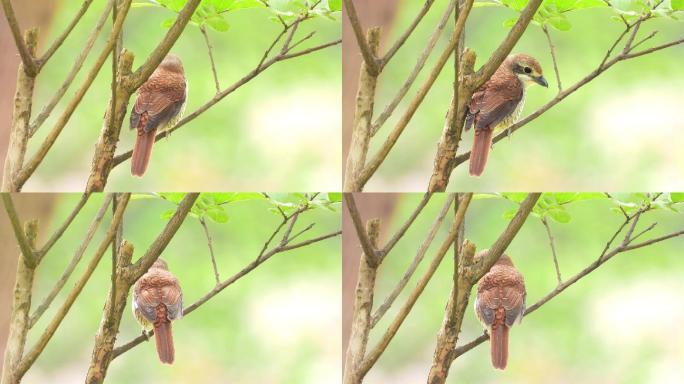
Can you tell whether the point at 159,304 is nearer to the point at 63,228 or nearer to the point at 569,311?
the point at 63,228

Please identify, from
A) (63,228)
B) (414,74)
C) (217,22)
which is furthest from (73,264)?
(414,74)

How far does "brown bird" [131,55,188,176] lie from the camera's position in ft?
7.16

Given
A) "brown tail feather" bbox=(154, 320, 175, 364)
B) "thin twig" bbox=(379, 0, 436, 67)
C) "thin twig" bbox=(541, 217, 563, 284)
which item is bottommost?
"brown tail feather" bbox=(154, 320, 175, 364)

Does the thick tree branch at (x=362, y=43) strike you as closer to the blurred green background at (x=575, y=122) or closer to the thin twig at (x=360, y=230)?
the blurred green background at (x=575, y=122)

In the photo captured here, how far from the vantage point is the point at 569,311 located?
7.23 ft

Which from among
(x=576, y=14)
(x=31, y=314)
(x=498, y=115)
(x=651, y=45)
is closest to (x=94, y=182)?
(x=31, y=314)

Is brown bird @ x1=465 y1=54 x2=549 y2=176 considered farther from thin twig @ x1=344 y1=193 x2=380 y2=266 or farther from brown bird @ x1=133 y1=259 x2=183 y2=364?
brown bird @ x1=133 y1=259 x2=183 y2=364

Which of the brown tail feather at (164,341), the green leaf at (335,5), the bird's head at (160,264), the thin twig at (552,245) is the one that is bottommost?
the brown tail feather at (164,341)

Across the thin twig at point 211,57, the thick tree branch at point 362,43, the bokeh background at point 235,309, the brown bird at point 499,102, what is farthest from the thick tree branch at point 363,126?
the thin twig at point 211,57

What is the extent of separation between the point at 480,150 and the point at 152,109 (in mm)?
753

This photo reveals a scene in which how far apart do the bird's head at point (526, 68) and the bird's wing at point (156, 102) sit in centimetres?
77

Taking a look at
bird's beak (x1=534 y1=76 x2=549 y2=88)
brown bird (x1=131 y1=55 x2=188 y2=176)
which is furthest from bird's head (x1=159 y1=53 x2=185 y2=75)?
bird's beak (x1=534 y1=76 x2=549 y2=88)

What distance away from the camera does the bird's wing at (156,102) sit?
7.16ft

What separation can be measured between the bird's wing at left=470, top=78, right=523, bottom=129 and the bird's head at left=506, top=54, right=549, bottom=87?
0.07 feet
